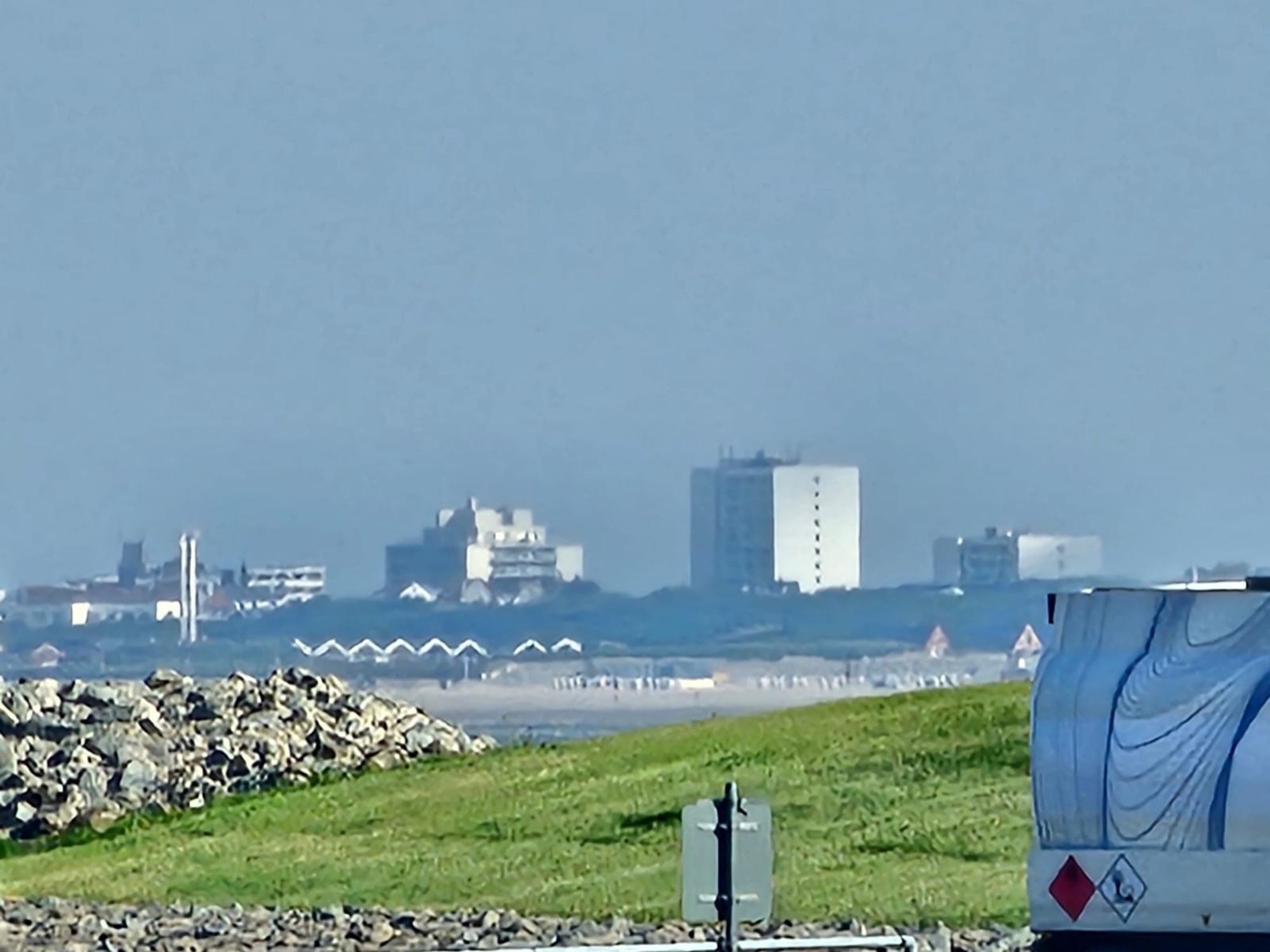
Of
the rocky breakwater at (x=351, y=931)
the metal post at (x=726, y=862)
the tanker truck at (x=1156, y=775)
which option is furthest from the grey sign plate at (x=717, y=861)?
the rocky breakwater at (x=351, y=931)

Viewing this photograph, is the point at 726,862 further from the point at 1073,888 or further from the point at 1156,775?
the point at 1156,775

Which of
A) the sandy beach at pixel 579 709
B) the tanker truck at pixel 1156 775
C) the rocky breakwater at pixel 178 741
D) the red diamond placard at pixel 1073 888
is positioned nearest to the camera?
the tanker truck at pixel 1156 775

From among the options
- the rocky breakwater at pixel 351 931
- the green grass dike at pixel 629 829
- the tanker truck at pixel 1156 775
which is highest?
the tanker truck at pixel 1156 775

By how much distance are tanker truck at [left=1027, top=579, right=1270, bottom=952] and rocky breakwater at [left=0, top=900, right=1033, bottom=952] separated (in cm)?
670

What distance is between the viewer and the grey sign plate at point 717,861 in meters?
15.0

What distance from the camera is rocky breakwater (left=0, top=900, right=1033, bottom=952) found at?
23.1 meters

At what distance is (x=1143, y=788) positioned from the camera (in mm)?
14836

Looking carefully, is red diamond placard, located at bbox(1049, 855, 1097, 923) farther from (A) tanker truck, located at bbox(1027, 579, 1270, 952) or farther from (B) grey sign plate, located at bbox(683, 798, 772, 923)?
(B) grey sign plate, located at bbox(683, 798, 772, 923)

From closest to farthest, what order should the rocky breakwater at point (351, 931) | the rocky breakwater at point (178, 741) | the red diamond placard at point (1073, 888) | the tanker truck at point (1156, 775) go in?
the tanker truck at point (1156, 775)
the red diamond placard at point (1073, 888)
the rocky breakwater at point (351, 931)
the rocky breakwater at point (178, 741)

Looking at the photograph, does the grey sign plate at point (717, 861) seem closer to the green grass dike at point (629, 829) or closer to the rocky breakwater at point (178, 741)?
the green grass dike at point (629, 829)

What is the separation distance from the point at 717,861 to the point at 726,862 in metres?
0.06

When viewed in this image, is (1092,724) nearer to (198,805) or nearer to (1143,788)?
(1143,788)

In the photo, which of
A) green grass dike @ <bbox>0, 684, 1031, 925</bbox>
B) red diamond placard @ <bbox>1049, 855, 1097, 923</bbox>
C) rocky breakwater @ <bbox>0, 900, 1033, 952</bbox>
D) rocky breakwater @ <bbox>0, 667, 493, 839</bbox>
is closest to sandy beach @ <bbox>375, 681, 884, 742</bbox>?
rocky breakwater @ <bbox>0, 667, 493, 839</bbox>

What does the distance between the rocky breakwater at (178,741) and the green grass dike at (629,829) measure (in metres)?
1.25
